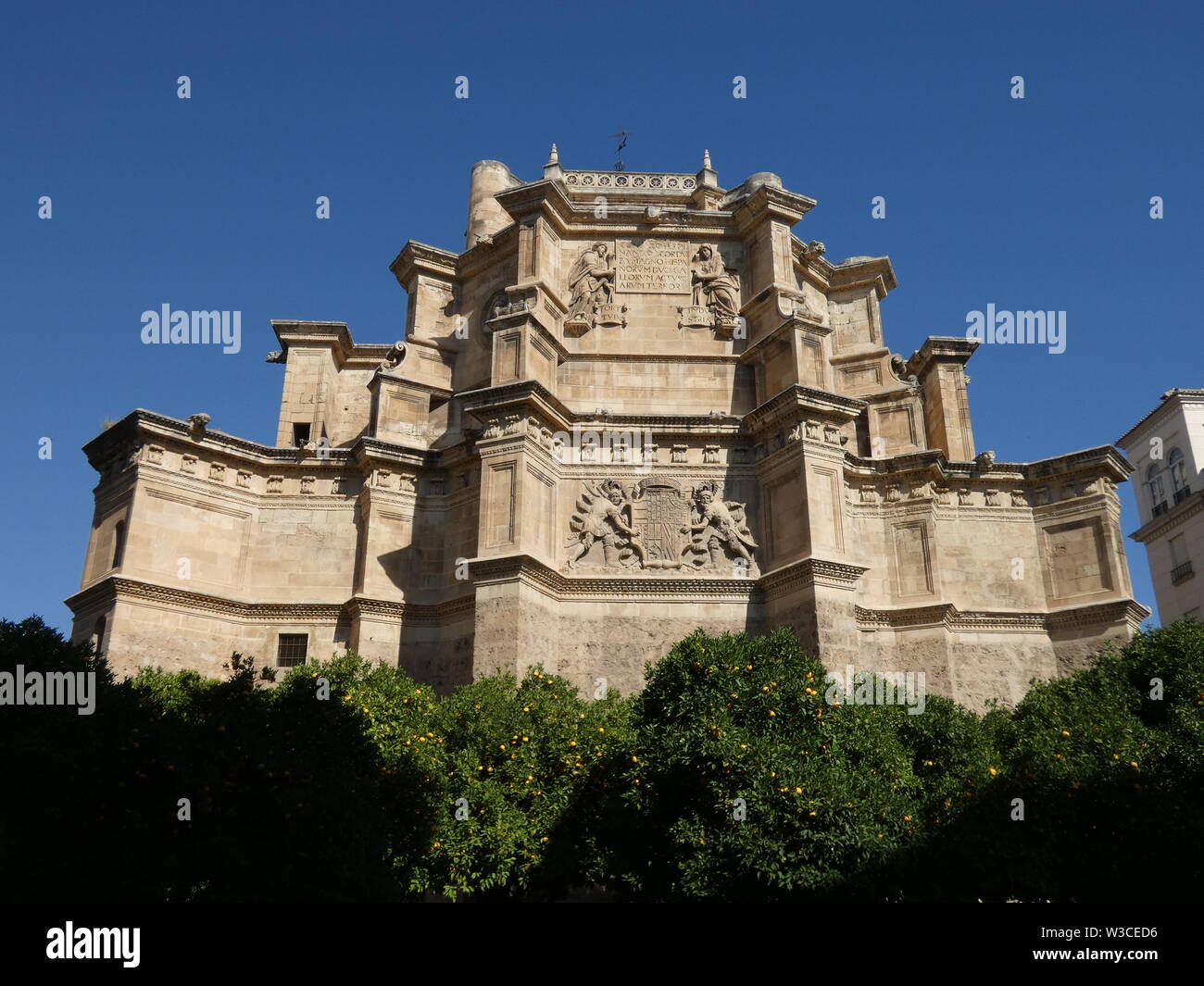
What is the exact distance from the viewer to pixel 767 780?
15445 mm

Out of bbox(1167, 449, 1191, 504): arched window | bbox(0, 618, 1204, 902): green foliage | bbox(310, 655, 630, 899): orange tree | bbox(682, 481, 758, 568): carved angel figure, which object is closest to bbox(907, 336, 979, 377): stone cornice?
bbox(682, 481, 758, 568): carved angel figure

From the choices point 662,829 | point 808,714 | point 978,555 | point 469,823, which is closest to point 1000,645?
point 978,555

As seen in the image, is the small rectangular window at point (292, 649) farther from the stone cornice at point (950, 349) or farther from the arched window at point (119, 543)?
the stone cornice at point (950, 349)

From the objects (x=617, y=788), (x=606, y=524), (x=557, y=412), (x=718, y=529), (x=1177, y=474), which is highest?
(x=1177, y=474)

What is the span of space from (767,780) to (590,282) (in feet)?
57.7

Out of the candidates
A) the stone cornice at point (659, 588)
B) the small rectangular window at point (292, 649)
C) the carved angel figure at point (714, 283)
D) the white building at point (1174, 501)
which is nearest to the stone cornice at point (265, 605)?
the small rectangular window at point (292, 649)

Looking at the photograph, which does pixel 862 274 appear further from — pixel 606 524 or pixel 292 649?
pixel 292 649

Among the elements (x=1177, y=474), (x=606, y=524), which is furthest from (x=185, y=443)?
(x=1177, y=474)

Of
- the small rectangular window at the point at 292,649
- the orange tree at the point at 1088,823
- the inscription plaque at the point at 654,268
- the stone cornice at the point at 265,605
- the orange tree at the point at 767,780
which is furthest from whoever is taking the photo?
the inscription plaque at the point at 654,268

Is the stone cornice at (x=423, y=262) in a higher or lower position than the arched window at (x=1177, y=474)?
higher

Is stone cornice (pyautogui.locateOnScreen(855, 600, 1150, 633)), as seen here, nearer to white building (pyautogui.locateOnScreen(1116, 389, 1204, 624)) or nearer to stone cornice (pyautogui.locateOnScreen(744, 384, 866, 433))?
stone cornice (pyautogui.locateOnScreen(744, 384, 866, 433))

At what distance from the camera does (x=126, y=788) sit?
1388 cm

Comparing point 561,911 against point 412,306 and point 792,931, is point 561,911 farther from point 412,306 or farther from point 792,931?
point 412,306

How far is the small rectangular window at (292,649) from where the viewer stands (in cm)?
2470
